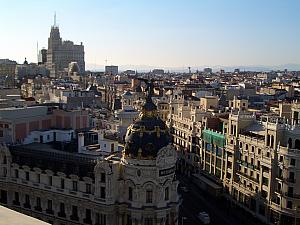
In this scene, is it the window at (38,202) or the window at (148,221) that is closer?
the window at (148,221)

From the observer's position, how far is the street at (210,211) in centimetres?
8550

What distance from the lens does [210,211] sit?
3617 inches

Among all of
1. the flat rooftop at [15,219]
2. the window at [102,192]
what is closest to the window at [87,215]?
the window at [102,192]

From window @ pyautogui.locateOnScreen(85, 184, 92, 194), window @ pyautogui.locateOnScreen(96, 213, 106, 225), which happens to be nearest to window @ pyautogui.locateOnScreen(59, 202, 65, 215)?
window @ pyautogui.locateOnScreen(85, 184, 92, 194)

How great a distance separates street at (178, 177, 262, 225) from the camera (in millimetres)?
85500

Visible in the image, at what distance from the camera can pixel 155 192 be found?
63719 millimetres

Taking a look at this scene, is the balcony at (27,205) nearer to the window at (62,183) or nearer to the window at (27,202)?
the window at (27,202)

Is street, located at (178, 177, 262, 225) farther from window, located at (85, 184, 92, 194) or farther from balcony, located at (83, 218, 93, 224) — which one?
window, located at (85, 184, 92, 194)

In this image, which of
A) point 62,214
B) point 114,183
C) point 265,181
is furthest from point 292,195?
point 62,214

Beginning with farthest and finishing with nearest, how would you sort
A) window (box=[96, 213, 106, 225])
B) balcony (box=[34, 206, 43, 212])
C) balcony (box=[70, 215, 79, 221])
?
1. balcony (box=[34, 206, 43, 212])
2. balcony (box=[70, 215, 79, 221])
3. window (box=[96, 213, 106, 225])

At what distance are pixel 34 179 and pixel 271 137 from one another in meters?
42.8

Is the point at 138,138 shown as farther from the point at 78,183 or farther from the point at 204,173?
the point at 204,173

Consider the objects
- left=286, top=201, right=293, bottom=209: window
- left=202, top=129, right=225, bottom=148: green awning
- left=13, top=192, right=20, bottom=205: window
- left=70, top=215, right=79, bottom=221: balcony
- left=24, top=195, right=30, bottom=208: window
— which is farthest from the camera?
left=202, top=129, right=225, bottom=148: green awning

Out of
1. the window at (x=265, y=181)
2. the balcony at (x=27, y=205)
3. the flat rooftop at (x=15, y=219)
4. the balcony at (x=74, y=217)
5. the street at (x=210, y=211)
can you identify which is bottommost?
the street at (x=210, y=211)
